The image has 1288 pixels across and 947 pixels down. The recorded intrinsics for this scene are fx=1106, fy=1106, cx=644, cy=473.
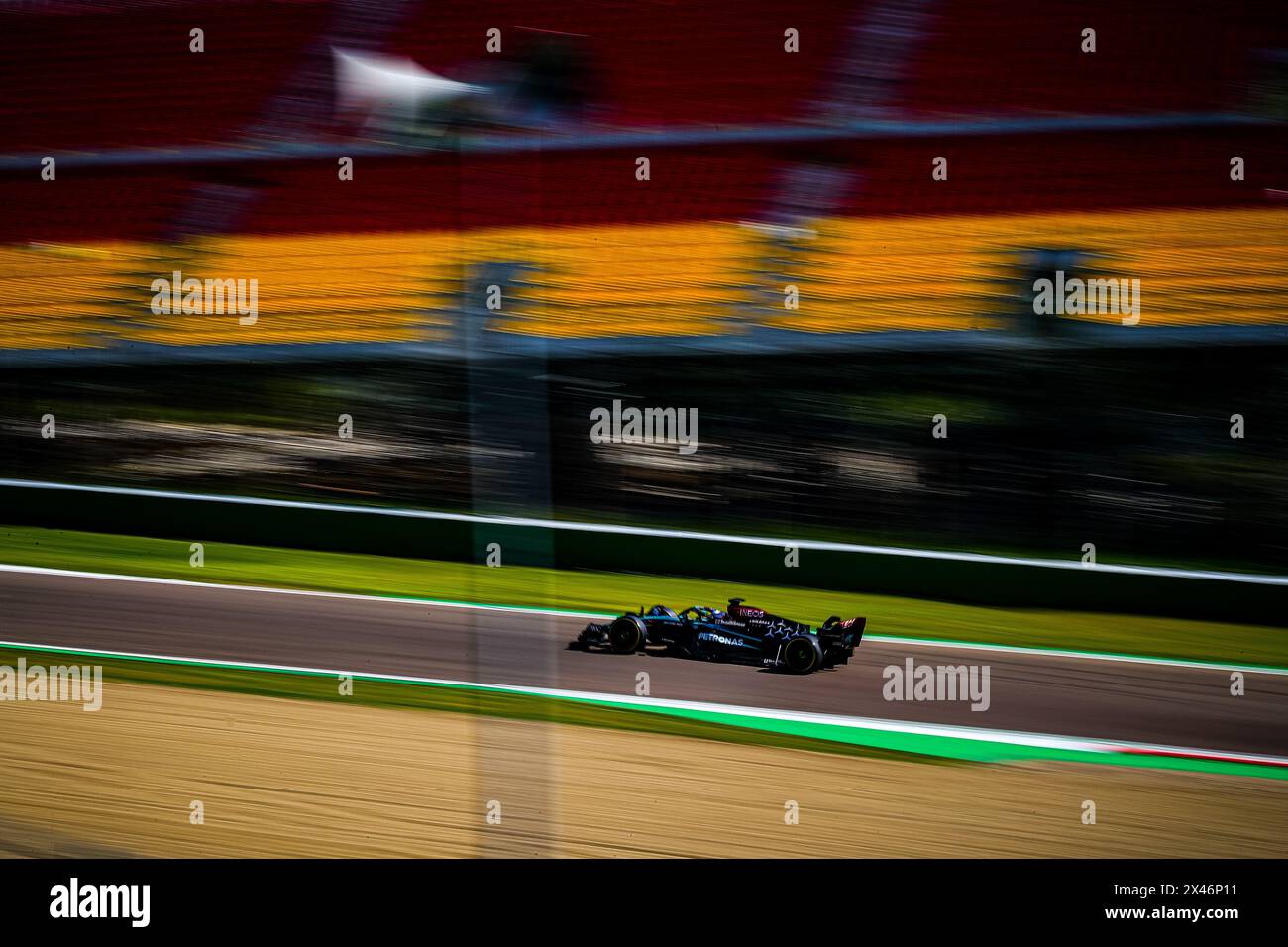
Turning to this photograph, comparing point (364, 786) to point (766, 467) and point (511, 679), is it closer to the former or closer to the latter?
point (511, 679)

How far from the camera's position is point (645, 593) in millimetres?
5852

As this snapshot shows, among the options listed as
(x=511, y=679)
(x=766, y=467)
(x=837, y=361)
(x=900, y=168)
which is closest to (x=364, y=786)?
(x=511, y=679)

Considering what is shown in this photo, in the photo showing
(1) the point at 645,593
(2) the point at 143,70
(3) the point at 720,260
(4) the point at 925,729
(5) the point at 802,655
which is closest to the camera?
(4) the point at 925,729

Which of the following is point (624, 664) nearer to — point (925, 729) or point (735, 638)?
point (735, 638)

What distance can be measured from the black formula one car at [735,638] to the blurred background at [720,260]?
176 cm

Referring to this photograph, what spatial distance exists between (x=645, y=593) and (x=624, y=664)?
1.36 m

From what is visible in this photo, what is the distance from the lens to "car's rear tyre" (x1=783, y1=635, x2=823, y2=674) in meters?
4.48

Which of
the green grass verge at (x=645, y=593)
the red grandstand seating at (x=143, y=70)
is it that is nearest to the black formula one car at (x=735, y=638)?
the green grass verge at (x=645, y=593)

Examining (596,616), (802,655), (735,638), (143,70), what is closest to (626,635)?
(735,638)

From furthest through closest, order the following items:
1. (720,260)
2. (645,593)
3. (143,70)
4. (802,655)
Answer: (143,70), (720,260), (645,593), (802,655)

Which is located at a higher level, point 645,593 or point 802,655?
point 645,593

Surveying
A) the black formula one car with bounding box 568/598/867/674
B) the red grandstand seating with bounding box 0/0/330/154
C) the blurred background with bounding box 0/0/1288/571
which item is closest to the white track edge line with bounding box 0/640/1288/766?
the black formula one car with bounding box 568/598/867/674

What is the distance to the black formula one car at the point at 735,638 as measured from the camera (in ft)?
14.7

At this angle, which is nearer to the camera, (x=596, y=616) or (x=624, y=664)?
(x=624, y=664)
